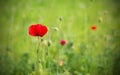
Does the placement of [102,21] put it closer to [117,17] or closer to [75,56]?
[117,17]

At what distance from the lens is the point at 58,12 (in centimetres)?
196

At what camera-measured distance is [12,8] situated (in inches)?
75.6

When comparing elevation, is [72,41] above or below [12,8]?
below

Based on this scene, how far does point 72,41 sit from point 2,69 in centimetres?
41

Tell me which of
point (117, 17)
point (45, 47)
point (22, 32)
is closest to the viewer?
point (45, 47)

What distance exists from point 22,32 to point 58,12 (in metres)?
0.23

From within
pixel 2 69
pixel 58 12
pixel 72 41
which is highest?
pixel 58 12

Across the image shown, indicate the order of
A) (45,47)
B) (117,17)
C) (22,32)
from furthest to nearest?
1. (117,17)
2. (22,32)
3. (45,47)

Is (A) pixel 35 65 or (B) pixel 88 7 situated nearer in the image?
(A) pixel 35 65

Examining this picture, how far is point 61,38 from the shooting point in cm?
192

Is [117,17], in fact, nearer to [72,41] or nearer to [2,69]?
[72,41]

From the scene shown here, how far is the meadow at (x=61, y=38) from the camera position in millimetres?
1841

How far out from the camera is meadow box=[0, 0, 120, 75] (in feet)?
6.04

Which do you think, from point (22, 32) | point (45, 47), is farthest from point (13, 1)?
point (45, 47)
